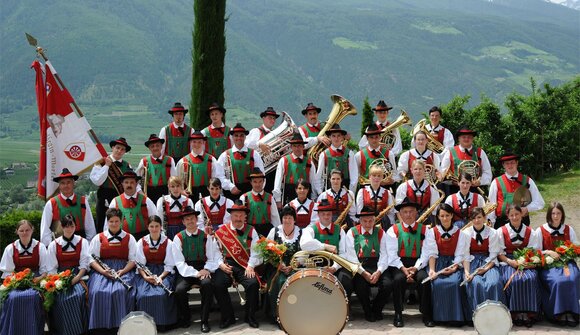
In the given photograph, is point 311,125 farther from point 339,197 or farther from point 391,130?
point 339,197

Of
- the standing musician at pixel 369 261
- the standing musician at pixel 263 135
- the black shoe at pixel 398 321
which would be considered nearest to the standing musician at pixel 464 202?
the standing musician at pixel 369 261

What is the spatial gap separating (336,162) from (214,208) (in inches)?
77.2

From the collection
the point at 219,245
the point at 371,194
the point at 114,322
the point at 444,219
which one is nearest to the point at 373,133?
the point at 371,194

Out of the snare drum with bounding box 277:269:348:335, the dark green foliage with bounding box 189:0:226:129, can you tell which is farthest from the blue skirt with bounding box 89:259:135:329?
the dark green foliage with bounding box 189:0:226:129

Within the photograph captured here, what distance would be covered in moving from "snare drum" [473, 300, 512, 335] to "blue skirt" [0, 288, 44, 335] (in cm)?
510

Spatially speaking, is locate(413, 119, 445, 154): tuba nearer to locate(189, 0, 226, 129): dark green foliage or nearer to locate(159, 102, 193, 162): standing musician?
locate(159, 102, 193, 162): standing musician

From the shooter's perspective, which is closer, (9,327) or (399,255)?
(9,327)

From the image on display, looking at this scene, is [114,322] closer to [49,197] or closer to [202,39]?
[49,197]

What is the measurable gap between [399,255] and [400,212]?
0.57 m

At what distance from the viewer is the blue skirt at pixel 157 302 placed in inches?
373

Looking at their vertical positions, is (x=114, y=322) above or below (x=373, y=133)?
below

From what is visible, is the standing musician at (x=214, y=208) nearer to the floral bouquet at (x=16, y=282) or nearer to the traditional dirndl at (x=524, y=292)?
the floral bouquet at (x=16, y=282)

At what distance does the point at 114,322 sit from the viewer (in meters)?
9.34

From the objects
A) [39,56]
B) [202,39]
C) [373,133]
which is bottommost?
[373,133]
